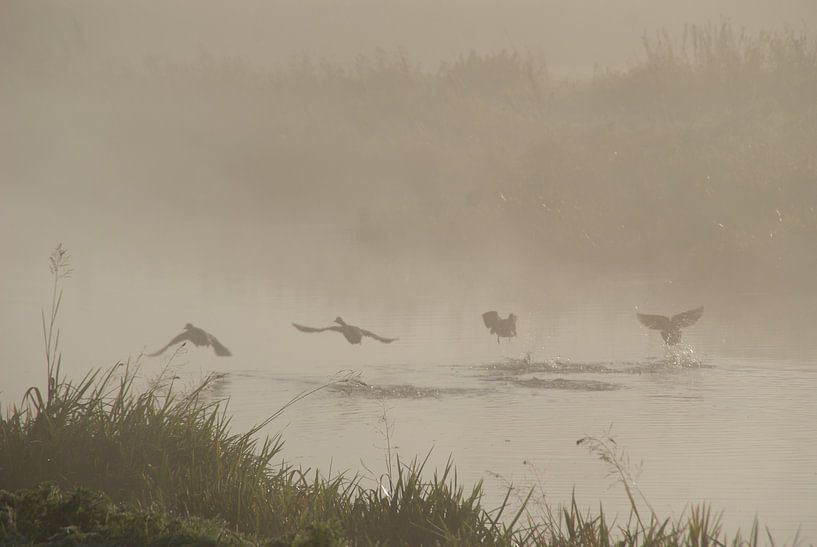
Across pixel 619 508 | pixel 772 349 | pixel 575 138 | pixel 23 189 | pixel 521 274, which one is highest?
pixel 23 189

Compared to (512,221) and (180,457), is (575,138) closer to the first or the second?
(512,221)

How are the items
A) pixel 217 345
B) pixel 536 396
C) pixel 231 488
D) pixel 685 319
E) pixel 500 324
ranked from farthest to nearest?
1. pixel 500 324
2. pixel 685 319
3. pixel 217 345
4. pixel 536 396
5. pixel 231 488

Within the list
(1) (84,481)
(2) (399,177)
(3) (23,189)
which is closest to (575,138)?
(2) (399,177)

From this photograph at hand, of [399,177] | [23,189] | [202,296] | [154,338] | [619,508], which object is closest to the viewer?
[619,508]

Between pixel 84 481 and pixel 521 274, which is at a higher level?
pixel 521 274

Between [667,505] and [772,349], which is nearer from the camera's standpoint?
[667,505]

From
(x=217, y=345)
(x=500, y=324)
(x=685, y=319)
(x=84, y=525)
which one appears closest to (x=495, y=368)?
(x=500, y=324)

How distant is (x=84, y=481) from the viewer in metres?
8.24

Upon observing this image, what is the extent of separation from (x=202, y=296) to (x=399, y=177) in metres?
18.1

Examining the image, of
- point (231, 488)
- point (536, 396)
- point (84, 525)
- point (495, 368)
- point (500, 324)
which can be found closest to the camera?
point (84, 525)

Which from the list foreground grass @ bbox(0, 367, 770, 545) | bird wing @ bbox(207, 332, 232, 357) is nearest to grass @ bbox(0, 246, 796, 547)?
foreground grass @ bbox(0, 367, 770, 545)

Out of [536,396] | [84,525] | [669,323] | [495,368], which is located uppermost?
[669,323]

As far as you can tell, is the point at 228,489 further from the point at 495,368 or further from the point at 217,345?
the point at 495,368

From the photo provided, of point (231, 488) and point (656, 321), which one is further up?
point (656, 321)
